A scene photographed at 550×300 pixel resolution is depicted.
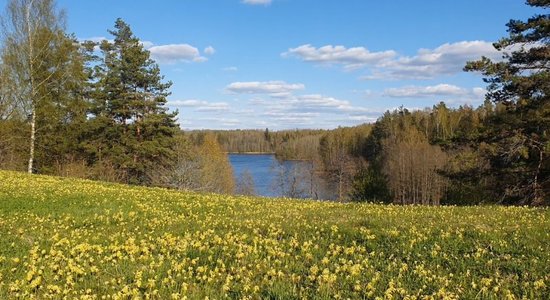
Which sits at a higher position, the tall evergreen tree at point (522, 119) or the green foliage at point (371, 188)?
the tall evergreen tree at point (522, 119)

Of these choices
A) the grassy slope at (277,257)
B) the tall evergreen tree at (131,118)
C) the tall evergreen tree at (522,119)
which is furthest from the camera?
the tall evergreen tree at (131,118)

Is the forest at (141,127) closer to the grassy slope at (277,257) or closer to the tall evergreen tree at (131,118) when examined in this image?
the tall evergreen tree at (131,118)

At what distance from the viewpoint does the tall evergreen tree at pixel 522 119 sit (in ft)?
80.7

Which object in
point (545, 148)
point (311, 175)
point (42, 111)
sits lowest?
point (311, 175)

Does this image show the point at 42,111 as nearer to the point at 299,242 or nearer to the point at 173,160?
the point at 173,160

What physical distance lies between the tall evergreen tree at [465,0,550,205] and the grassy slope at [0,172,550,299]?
576 inches

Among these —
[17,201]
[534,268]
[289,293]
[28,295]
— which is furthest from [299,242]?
[17,201]

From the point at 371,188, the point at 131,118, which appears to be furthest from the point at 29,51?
the point at 371,188

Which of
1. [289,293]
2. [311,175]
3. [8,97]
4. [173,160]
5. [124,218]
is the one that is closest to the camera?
[289,293]

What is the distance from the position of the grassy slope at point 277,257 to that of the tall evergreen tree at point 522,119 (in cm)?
1463

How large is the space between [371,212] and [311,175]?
5861 cm

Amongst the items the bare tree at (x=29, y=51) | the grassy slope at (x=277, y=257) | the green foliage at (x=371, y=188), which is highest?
the bare tree at (x=29, y=51)

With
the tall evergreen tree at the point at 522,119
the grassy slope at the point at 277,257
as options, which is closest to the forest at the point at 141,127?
the tall evergreen tree at the point at 522,119

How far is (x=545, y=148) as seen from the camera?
23703mm
